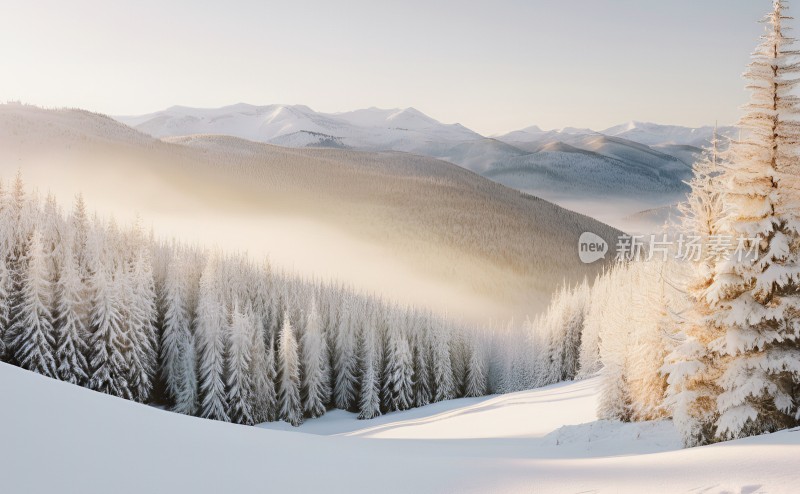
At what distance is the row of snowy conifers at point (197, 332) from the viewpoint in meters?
31.2

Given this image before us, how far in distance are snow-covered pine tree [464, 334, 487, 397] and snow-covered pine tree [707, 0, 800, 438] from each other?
1909 inches

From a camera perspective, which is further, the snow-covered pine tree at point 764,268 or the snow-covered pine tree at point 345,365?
the snow-covered pine tree at point 345,365

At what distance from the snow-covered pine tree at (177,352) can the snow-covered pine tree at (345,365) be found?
590 inches

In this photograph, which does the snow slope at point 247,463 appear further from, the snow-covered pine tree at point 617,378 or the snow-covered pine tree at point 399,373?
the snow-covered pine tree at point 399,373

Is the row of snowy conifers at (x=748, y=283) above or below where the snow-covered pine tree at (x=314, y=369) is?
above

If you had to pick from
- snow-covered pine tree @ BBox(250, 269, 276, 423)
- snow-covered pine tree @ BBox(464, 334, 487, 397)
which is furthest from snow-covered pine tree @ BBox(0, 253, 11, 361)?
snow-covered pine tree @ BBox(464, 334, 487, 397)

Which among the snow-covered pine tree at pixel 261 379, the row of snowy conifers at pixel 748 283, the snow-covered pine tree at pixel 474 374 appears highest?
the row of snowy conifers at pixel 748 283

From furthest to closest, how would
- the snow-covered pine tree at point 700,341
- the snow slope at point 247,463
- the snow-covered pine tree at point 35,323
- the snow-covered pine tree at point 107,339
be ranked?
the snow-covered pine tree at point 107,339, the snow-covered pine tree at point 35,323, the snow-covered pine tree at point 700,341, the snow slope at point 247,463

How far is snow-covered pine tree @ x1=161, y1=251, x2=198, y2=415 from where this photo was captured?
37625mm

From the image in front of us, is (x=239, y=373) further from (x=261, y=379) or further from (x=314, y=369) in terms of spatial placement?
(x=314, y=369)

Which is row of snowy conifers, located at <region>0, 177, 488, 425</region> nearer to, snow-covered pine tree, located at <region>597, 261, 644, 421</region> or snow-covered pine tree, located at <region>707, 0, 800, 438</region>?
snow-covered pine tree, located at <region>597, 261, 644, 421</region>

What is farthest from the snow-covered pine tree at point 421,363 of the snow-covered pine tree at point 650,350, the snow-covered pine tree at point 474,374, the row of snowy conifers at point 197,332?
the snow-covered pine tree at point 650,350

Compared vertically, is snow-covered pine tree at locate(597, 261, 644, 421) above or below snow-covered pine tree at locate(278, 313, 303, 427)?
above

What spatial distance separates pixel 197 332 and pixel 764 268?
38047 mm
